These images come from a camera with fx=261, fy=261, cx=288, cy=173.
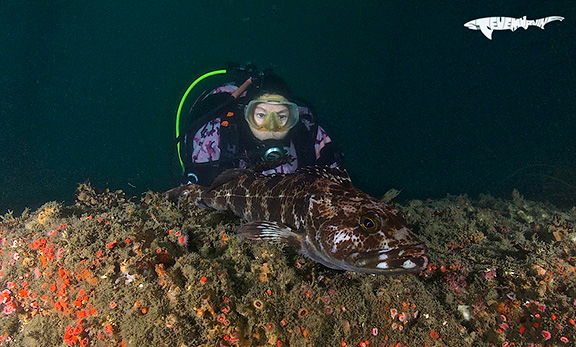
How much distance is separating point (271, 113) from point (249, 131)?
788 millimetres

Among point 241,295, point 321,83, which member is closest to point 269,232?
point 241,295

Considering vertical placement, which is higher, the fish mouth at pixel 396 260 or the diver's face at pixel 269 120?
the diver's face at pixel 269 120

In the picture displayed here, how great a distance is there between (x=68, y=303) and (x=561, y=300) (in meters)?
Result: 4.62

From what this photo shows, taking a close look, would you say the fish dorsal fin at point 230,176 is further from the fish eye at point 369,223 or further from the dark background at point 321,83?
the dark background at point 321,83

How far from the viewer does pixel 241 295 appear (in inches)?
92.0

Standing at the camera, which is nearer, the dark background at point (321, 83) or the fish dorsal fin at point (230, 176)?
the fish dorsal fin at point (230, 176)

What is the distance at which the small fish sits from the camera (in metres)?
2.43

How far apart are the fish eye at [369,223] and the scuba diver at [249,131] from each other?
440 centimetres

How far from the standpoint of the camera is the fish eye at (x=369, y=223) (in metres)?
2.58

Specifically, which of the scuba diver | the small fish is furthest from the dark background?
the small fish

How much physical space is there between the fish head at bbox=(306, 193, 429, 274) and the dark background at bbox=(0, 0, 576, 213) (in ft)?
51.2

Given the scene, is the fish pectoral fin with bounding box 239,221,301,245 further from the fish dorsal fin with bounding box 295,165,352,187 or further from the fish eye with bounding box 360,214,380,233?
the fish dorsal fin with bounding box 295,165,352,187

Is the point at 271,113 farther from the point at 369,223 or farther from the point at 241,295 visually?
the point at 241,295

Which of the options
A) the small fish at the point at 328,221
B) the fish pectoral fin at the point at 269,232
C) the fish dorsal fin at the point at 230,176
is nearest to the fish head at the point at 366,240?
the small fish at the point at 328,221
